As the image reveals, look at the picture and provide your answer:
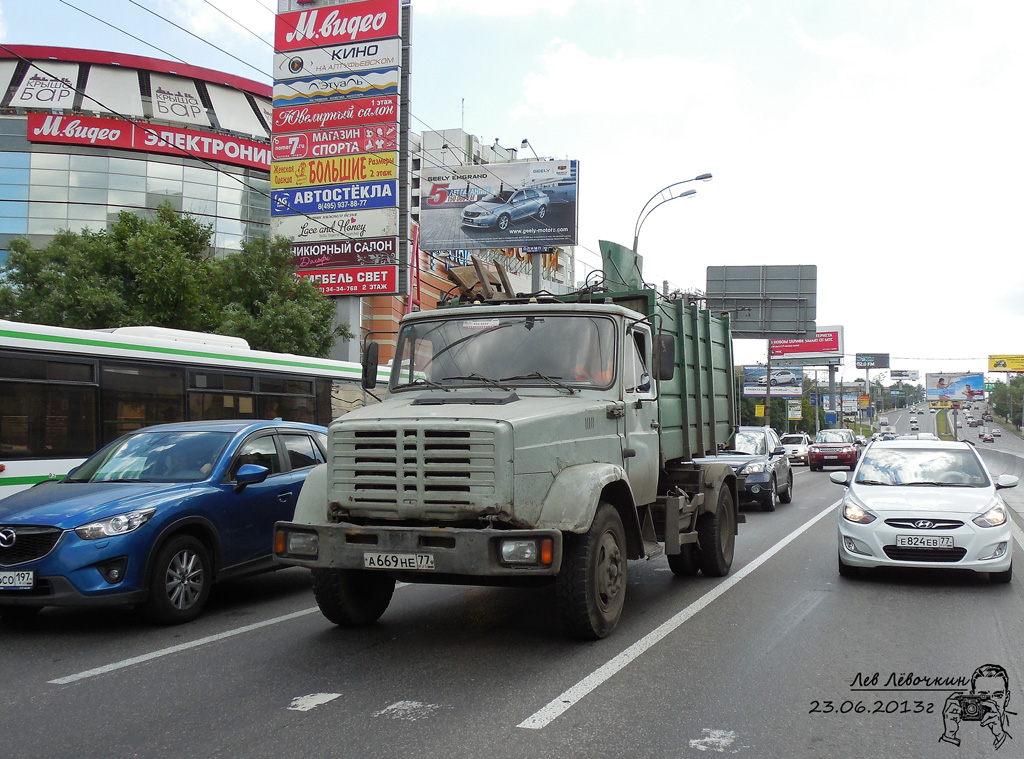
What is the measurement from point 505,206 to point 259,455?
79.4 ft

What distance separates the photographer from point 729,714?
4941 mm

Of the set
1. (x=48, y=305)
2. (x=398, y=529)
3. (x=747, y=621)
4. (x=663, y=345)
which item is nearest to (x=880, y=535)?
(x=747, y=621)

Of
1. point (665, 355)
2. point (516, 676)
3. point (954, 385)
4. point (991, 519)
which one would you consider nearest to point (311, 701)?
Answer: point (516, 676)

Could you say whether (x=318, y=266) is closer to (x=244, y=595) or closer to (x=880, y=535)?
(x=244, y=595)

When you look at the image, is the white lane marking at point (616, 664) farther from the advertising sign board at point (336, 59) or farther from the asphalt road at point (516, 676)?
the advertising sign board at point (336, 59)

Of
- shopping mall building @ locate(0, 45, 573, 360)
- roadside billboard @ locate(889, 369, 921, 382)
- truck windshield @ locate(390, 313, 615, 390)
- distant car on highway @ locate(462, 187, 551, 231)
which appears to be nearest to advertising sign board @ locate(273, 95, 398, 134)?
distant car on highway @ locate(462, 187, 551, 231)

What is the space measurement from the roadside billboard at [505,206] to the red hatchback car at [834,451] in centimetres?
1252

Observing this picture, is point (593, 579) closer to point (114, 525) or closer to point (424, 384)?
point (424, 384)

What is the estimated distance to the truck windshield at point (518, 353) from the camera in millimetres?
7086

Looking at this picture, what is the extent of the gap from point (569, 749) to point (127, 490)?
4780 mm

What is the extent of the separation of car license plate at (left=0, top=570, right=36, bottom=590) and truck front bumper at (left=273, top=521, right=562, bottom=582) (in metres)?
2.24

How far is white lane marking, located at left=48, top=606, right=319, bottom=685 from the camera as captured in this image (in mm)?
5840

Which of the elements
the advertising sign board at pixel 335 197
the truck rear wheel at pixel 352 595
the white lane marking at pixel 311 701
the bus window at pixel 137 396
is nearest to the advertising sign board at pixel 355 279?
the advertising sign board at pixel 335 197

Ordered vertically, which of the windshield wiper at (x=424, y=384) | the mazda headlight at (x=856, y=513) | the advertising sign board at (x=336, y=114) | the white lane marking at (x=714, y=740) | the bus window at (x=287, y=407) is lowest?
the white lane marking at (x=714, y=740)
